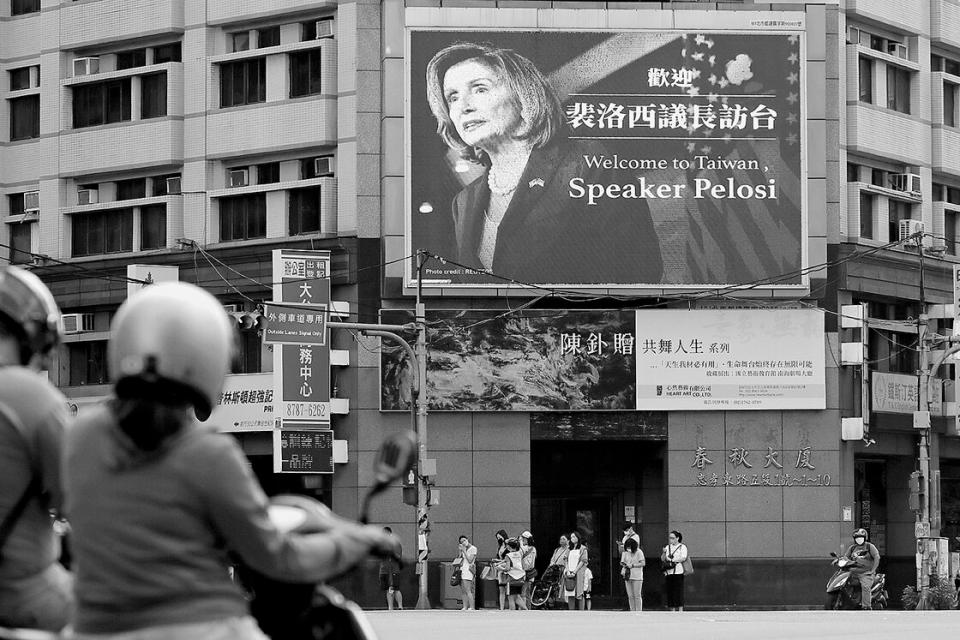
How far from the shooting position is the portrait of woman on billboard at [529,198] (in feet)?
126

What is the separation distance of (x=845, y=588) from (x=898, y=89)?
13887mm

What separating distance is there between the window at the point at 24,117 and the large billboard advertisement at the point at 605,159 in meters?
11.1

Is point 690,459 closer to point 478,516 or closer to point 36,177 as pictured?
point 478,516

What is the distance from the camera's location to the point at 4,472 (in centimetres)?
499

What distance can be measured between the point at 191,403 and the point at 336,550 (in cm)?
52

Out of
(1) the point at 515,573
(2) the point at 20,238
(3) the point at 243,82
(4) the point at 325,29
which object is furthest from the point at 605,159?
(2) the point at 20,238

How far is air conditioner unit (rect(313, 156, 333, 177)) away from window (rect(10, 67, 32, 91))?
9.07 meters

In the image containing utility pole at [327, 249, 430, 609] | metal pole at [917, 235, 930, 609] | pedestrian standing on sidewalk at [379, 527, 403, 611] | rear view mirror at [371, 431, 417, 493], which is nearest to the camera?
rear view mirror at [371, 431, 417, 493]

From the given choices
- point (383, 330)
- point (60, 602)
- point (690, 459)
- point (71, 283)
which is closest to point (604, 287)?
point (690, 459)

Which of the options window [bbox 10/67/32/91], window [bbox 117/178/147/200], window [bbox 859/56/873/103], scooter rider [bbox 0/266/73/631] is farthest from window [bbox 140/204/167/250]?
scooter rider [bbox 0/266/73/631]

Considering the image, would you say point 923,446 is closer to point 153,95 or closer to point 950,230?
point 950,230

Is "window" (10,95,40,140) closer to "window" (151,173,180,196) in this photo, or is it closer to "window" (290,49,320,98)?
"window" (151,173,180,196)

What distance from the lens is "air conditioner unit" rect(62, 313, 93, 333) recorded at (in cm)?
4259

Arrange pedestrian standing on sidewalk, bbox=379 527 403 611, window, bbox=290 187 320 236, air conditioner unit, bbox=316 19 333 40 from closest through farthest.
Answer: pedestrian standing on sidewalk, bbox=379 527 403 611
window, bbox=290 187 320 236
air conditioner unit, bbox=316 19 333 40
